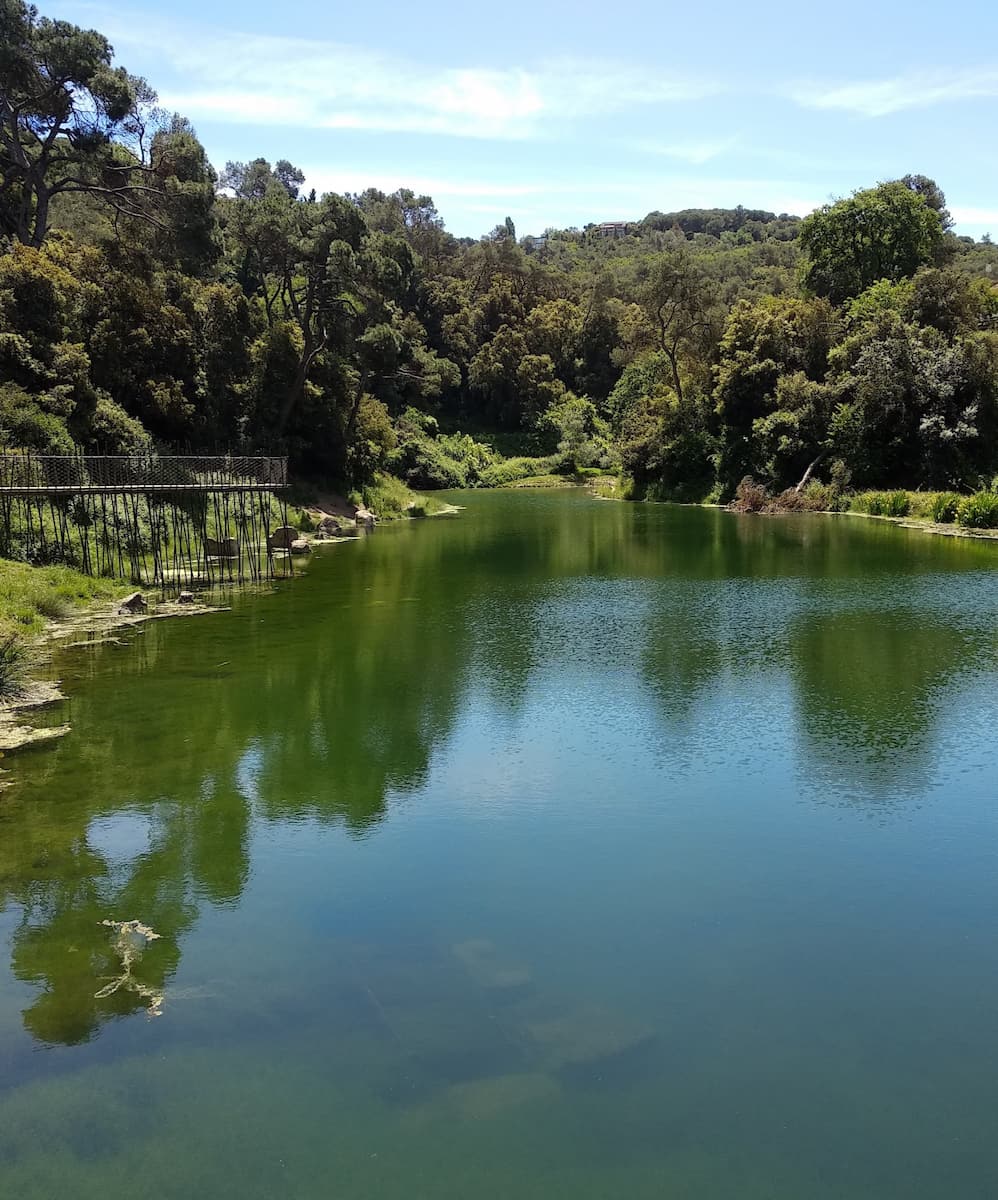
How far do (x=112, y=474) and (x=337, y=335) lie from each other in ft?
68.5

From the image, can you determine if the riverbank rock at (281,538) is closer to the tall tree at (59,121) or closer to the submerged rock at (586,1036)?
the tall tree at (59,121)

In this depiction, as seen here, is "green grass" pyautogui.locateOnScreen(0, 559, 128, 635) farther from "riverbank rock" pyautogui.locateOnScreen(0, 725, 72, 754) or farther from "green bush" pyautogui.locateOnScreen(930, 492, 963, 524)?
"green bush" pyautogui.locateOnScreen(930, 492, 963, 524)

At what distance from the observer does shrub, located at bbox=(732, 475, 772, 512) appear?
2057 inches

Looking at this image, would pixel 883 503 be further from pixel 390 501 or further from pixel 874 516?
pixel 390 501

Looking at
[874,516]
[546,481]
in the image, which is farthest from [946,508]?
[546,481]

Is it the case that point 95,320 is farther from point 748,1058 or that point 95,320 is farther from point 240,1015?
point 748,1058

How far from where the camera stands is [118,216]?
38.8 metres

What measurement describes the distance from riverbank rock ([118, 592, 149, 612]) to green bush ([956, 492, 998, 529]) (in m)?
31.9

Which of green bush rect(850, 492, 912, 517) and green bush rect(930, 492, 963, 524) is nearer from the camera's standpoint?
green bush rect(930, 492, 963, 524)

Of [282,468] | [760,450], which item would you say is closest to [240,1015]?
[282,468]

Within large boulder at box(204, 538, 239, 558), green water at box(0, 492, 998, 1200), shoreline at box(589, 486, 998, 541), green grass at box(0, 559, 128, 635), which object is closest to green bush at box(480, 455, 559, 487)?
shoreline at box(589, 486, 998, 541)

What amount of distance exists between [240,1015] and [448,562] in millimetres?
26659

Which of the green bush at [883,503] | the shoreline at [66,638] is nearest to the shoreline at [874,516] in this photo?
the green bush at [883,503]

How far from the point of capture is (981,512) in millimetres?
39281
